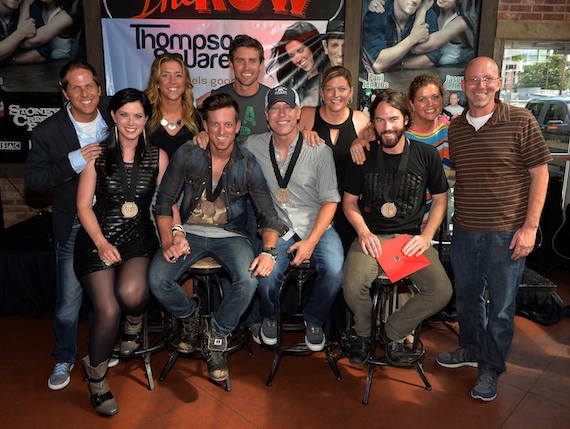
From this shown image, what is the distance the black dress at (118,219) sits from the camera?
299 centimetres

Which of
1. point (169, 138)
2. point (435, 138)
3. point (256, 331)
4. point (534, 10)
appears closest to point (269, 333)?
point (256, 331)

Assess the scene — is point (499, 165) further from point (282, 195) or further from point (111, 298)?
point (111, 298)

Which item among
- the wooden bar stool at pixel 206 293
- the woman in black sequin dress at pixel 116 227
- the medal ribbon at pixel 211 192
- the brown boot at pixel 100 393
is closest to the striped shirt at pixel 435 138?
the medal ribbon at pixel 211 192

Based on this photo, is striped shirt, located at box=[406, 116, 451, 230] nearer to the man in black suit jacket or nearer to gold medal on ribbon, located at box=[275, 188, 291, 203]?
gold medal on ribbon, located at box=[275, 188, 291, 203]

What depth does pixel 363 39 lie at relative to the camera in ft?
17.5

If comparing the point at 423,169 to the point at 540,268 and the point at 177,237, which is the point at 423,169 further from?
the point at 540,268

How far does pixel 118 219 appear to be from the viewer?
305 cm

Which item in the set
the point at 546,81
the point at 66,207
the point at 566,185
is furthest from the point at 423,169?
the point at 546,81

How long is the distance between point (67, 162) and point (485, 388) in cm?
291

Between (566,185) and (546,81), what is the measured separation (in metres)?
1.31

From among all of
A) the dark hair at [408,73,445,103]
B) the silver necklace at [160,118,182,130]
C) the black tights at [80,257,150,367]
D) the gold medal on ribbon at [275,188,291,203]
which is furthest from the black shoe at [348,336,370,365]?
the silver necklace at [160,118,182,130]

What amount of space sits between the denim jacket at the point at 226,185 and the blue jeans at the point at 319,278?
0.21 meters

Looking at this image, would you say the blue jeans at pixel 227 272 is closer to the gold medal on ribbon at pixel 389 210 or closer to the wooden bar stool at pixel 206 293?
the wooden bar stool at pixel 206 293

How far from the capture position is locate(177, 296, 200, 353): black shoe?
10.4 feet
